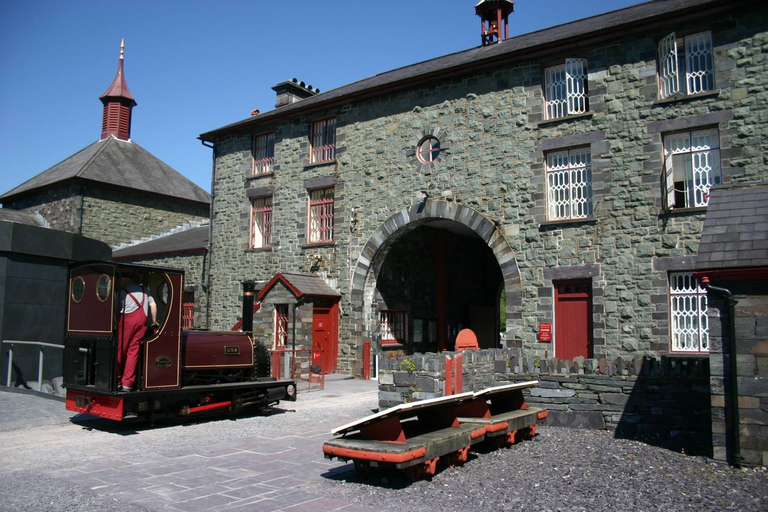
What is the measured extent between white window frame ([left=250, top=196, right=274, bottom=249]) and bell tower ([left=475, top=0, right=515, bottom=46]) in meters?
8.43

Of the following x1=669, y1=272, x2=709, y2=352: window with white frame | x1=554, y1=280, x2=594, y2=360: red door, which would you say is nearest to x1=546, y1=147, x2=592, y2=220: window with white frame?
x1=554, y1=280, x2=594, y2=360: red door

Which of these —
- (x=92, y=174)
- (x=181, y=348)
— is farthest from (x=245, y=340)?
(x=92, y=174)

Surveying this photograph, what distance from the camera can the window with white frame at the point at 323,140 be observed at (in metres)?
18.9

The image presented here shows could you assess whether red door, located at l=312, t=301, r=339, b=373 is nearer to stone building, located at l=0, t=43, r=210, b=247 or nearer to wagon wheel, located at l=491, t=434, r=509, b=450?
wagon wheel, located at l=491, t=434, r=509, b=450

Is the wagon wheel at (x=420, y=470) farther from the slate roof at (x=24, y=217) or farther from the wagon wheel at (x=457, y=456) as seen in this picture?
the slate roof at (x=24, y=217)

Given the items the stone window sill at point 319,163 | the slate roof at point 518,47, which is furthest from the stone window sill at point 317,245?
the slate roof at point 518,47

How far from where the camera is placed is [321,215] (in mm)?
18953

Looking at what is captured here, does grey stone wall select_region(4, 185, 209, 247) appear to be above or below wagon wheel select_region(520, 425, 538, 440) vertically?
above

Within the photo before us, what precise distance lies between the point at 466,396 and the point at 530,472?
1.09 m

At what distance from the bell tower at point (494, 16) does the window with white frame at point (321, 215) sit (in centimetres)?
638

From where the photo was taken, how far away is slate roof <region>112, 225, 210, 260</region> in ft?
74.7

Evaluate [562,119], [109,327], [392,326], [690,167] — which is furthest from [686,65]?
[109,327]

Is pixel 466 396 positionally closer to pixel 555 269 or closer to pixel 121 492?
pixel 121 492

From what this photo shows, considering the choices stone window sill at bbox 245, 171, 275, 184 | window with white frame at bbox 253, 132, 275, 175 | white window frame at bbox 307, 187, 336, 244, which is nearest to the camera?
white window frame at bbox 307, 187, 336, 244
